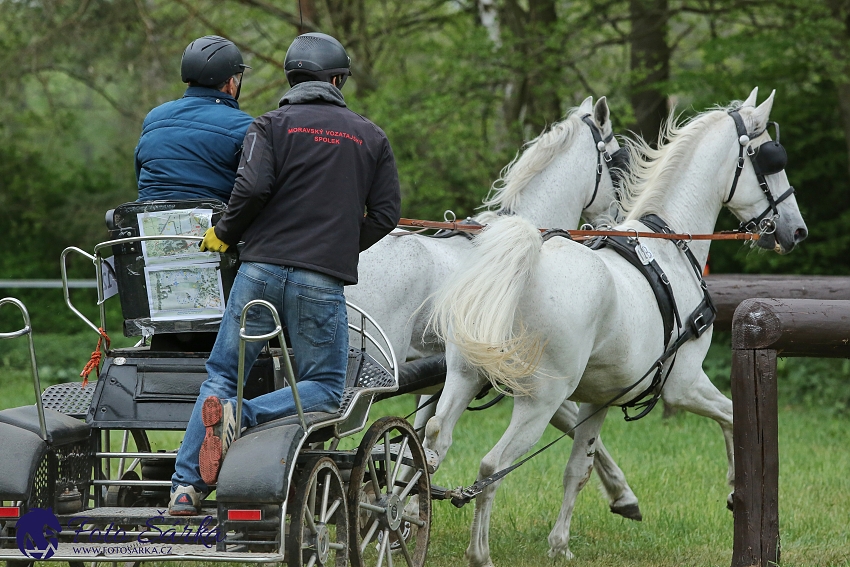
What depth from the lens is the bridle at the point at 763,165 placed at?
19.2ft

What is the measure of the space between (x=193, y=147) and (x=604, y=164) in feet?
10.0

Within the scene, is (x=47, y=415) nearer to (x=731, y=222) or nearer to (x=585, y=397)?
(x=585, y=397)

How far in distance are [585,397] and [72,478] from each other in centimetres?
260

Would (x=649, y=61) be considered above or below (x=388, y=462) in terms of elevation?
above

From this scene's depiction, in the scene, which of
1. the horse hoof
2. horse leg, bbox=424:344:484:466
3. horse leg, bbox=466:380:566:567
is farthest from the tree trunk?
horse leg, bbox=466:380:566:567

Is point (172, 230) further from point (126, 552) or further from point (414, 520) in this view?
point (414, 520)

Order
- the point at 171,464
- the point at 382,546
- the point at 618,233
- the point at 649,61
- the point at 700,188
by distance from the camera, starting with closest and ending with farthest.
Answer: the point at 382,546, the point at 171,464, the point at 618,233, the point at 700,188, the point at 649,61

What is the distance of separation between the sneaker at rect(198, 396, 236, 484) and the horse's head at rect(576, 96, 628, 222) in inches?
134

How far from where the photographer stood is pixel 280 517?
11.2 ft

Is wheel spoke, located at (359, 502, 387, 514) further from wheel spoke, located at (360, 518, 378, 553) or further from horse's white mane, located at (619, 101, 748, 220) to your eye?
horse's white mane, located at (619, 101, 748, 220)

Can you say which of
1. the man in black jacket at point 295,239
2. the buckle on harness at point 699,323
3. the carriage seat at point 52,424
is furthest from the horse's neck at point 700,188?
the carriage seat at point 52,424

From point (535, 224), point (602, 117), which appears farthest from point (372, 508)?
point (602, 117)

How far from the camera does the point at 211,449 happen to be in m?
3.56

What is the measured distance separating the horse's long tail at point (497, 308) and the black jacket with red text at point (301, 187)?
85cm
